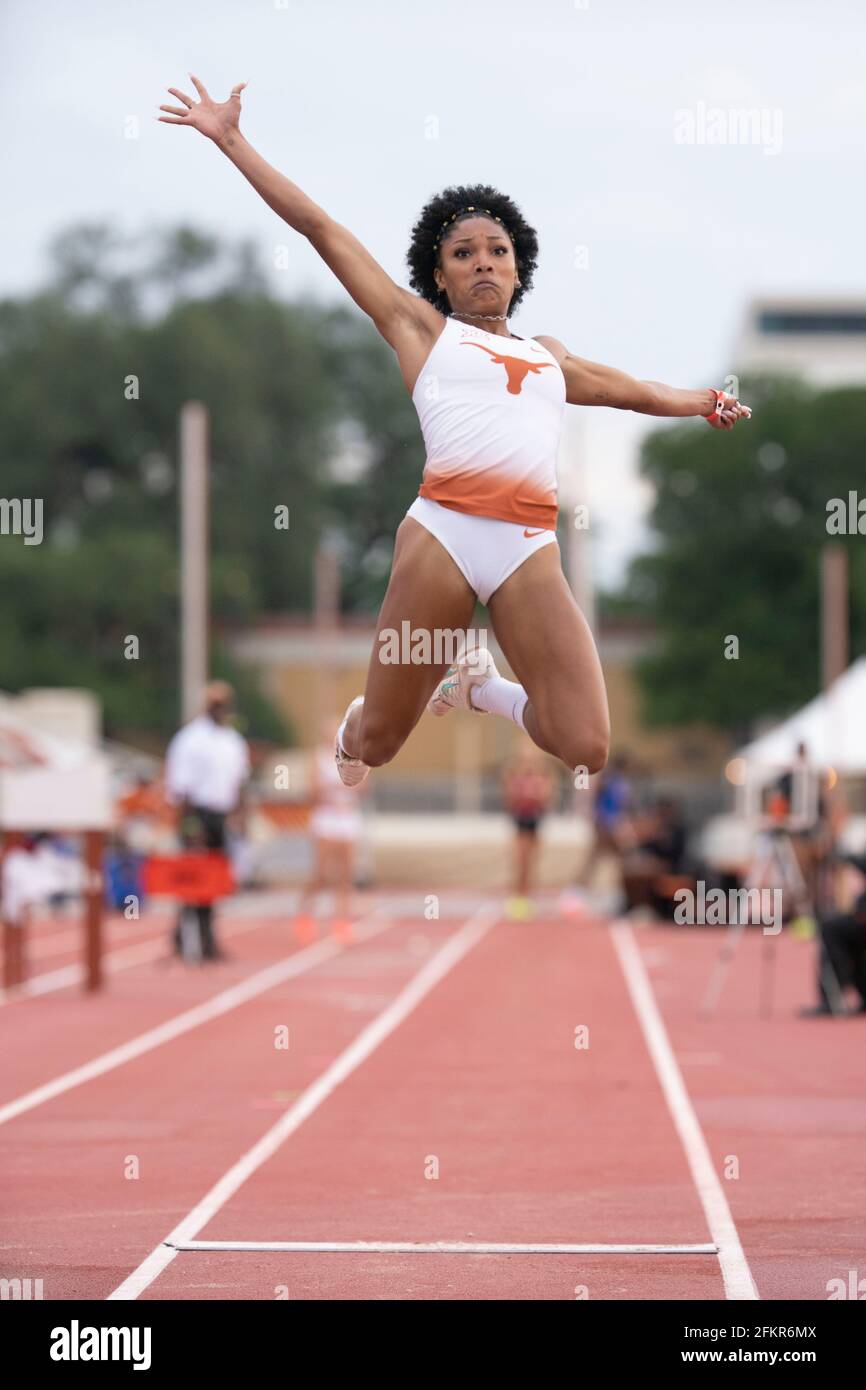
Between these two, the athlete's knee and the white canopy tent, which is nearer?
the athlete's knee

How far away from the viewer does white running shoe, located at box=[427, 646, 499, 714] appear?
624 centimetres

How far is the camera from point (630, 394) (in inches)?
241

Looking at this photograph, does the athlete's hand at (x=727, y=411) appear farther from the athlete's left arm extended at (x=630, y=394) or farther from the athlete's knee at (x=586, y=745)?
the athlete's knee at (x=586, y=745)

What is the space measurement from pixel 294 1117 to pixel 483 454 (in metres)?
4.25

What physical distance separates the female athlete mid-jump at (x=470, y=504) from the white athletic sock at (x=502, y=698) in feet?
0.33

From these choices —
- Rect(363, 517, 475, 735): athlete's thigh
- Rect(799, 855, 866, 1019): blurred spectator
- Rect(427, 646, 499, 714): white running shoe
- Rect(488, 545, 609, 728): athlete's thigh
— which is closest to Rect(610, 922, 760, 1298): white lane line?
Rect(799, 855, 866, 1019): blurred spectator

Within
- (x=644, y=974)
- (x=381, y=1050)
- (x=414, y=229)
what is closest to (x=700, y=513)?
(x=644, y=974)

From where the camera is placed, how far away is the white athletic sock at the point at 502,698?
6.04 metres

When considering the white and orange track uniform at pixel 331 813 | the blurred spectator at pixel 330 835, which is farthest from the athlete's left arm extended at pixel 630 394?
the white and orange track uniform at pixel 331 813

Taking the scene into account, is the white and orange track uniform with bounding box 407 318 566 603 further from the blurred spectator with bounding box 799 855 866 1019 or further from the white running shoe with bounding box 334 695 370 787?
the blurred spectator with bounding box 799 855 866 1019

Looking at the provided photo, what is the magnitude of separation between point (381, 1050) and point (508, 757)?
46.8 meters

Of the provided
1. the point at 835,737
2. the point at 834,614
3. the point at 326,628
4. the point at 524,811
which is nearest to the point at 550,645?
the point at 524,811
